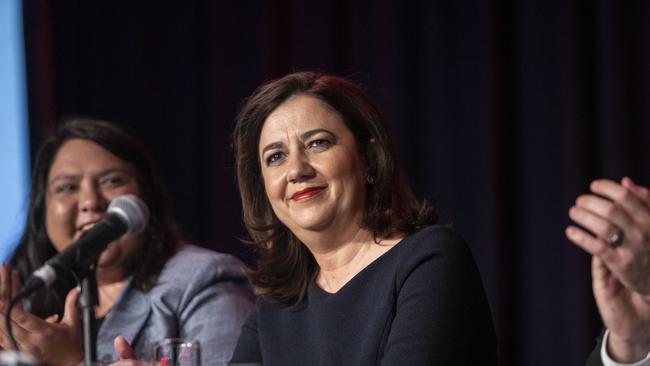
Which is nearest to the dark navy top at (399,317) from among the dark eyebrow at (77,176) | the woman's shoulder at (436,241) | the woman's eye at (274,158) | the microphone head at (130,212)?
the woman's shoulder at (436,241)

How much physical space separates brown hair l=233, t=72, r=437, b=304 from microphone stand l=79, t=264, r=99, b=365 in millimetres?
943

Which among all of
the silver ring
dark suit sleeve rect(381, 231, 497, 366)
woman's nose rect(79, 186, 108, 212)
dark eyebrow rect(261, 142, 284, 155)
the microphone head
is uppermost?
dark eyebrow rect(261, 142, 284, 155)

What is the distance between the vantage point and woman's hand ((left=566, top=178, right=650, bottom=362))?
5.67ft

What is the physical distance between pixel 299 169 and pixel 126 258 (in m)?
1.08

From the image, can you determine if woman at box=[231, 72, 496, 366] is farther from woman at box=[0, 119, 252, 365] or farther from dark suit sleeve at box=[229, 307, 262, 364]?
woman at box=[0, 119, 252, 365]

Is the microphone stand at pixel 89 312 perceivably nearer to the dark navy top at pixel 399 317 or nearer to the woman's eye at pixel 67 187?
the dark navy top at pixel 399 317

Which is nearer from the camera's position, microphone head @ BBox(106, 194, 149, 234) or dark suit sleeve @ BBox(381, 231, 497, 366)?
microphone head @ BBox(106, 194, 149, 234)

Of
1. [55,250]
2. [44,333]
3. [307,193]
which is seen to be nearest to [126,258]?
[55,250]

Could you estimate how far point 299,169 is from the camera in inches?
107

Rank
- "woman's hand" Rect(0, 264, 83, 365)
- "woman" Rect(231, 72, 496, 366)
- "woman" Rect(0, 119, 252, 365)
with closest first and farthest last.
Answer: "woman" Rect(231, 72, 496, 366) < "woman's hand" Rect(0, 264, 83, 365) < "woman" Rect(0, 119, 252, 365)

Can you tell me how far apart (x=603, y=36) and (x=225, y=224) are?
6.26 feet

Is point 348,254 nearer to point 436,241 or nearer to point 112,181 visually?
point 436,241

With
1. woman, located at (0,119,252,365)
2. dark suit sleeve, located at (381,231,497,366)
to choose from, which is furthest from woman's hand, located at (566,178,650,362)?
woman, located at (0,119,252,365)

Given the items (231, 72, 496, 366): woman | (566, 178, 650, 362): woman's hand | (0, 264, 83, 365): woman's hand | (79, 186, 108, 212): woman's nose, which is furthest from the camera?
(79, 186, 108, 212): woman's nose
